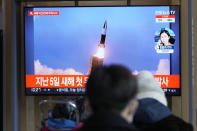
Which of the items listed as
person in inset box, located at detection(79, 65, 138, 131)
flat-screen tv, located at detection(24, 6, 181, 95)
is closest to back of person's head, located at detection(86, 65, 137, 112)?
person in inset box, located at detection(79, 65, 138, 131)

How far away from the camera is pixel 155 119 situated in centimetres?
184

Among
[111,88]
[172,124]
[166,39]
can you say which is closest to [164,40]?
[166,39]

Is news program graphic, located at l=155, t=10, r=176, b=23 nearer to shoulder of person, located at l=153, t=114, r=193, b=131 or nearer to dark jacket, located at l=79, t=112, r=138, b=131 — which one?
shoulder of person, located at l=153, t=114, r=193, b=131

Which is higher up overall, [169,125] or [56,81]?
[56,81]

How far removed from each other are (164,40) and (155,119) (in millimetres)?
2095

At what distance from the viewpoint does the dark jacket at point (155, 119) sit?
1.82m

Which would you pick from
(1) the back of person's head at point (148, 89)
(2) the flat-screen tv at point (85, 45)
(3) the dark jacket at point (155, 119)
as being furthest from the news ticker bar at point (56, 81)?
(3) the dark jacket at point (155, 119)

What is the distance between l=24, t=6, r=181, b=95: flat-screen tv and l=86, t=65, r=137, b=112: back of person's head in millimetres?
2618

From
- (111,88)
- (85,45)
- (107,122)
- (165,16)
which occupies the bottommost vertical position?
(107,122)

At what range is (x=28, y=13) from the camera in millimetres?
3883

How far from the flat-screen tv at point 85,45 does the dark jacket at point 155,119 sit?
6.45 feet

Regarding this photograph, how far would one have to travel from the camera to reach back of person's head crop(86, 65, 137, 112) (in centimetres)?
120

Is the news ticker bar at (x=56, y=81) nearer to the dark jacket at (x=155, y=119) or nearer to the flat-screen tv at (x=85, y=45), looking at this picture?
the flat-screen tv at (x=85, y=45)

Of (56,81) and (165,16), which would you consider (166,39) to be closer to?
(165,16)
